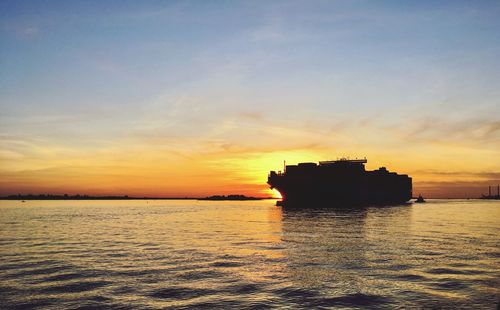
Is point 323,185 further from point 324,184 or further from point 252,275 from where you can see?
point 252,275

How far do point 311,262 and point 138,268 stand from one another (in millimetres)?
8852

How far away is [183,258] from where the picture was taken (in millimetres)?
22062

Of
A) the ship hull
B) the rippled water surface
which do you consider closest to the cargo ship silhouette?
the ship hull

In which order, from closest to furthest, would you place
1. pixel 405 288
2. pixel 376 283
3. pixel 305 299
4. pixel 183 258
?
pixel 305 299 → pixel 405 288 → pixel 376 283 → pixel 183 258

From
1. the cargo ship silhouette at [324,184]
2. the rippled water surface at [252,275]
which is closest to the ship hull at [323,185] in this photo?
the cargo ship silhouette at [324,184]

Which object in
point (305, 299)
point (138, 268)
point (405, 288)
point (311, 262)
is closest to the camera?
point (305, 299)

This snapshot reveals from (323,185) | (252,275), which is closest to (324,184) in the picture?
(323,185)

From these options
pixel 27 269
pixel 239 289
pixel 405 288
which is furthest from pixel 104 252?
pixel 405 288

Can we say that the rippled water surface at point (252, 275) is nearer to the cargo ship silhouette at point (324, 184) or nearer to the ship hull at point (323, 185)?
Result: the ship hull at point (323, 185)

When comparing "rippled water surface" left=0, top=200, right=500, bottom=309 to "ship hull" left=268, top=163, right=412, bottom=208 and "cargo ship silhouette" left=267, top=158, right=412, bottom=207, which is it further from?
"cargo ship silhouette" left=267, top=158, right=412, bottom=207

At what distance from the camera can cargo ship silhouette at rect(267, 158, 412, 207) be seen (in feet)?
415

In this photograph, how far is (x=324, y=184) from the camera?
12875 centimetres

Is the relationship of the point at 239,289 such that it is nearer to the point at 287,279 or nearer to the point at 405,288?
the point at 287,279

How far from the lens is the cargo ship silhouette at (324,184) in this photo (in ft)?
415
